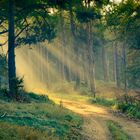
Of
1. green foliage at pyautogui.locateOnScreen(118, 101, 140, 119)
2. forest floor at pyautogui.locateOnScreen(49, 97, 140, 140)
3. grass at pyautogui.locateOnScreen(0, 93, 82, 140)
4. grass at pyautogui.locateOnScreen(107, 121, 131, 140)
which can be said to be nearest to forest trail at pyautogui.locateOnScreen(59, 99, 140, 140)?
forest floor at pyautogui.locateOnScreen(49, 97, 140, 140)

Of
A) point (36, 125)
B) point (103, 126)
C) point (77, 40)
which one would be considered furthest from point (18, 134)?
Answer: point (77, 40)

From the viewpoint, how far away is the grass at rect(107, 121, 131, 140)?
18.0 m

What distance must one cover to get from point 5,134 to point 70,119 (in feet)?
27.5

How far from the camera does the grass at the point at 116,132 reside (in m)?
18.0

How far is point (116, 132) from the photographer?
1898cm

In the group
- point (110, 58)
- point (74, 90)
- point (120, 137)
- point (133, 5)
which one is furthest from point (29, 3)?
point (110, 58)

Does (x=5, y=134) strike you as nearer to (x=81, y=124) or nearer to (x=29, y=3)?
(x=81, y=124)

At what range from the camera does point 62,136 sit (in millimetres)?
15758

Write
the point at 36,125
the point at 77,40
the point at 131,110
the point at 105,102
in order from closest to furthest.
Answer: the point at 36,125 < the point at 131,110 < the point at 105,102 < the point at 77,40

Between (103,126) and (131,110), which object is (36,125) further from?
(131,110)

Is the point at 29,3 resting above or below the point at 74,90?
above

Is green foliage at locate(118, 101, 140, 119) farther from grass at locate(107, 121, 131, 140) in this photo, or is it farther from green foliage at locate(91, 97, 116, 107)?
grass at locate(107, 121, 131, 140)

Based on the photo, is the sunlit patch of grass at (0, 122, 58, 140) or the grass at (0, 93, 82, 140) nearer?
the sunlit patch of grass at (0, 122, 58, 140)

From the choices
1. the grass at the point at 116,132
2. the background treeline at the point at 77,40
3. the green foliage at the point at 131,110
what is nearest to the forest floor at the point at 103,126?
the grass at the point at 116,132
